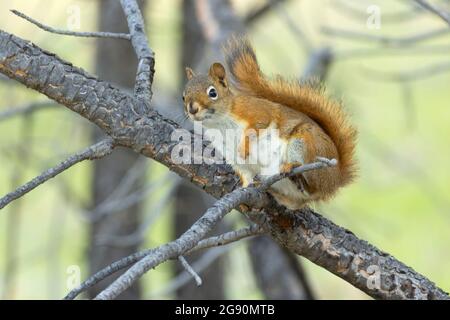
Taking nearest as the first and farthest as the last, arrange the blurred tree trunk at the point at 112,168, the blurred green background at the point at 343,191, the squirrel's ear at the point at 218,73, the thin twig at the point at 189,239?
the thin twig at the point at 189,239 → the squirrel's ear at the point at 218,73 → the blurred tree trunk at the point at 112,168 → the blurred green background at the point at 343,191

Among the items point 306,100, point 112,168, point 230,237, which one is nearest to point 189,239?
point 230,237

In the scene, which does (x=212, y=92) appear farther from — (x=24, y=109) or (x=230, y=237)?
(x=24, y=109)

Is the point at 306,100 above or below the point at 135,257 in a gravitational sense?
above

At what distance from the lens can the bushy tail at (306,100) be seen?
2.52 metres

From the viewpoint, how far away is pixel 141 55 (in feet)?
7.67

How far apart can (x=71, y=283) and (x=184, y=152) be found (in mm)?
616

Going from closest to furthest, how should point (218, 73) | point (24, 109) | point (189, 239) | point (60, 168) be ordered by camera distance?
point (189, 239) < point (60, 168) < point (218, 73) < point (24, 109)

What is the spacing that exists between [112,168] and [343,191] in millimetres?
1675

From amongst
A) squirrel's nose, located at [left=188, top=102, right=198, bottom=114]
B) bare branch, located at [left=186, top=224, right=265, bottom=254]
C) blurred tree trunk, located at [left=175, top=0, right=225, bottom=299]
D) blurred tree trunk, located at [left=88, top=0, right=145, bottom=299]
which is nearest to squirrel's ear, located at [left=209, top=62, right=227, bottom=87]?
squirrel's nose, located at [left=188, top=102, right=198, bottom=114]

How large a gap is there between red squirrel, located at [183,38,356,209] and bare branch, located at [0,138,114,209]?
1.35 feet

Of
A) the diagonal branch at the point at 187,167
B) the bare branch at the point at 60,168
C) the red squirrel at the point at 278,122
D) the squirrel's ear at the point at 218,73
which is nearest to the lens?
the bare branch at the point at 60,168

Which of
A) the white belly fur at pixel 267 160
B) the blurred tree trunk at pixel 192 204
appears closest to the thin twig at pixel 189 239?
the white belly fur at pixel 267 160

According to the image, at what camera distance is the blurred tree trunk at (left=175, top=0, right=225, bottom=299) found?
4.86m

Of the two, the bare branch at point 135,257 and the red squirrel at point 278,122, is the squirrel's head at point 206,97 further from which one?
the bare branch at point 135,257
